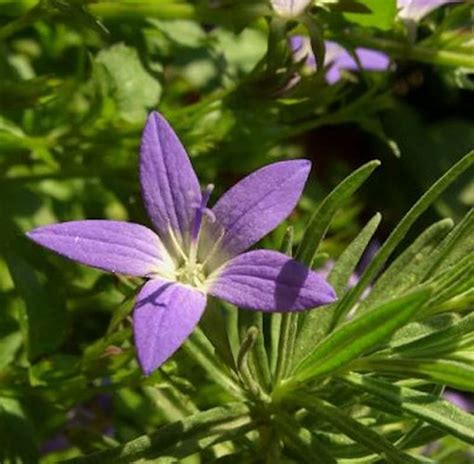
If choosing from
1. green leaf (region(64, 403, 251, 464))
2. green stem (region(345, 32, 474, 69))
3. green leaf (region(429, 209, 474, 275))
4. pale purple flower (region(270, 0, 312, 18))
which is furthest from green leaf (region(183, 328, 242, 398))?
green stem (region(345, 32, 474, 69))

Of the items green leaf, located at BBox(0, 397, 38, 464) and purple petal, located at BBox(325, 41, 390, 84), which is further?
purple petal, located at BBox(325, 41, 390, 84)

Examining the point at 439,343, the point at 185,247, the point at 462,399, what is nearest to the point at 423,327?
the point at 439,343

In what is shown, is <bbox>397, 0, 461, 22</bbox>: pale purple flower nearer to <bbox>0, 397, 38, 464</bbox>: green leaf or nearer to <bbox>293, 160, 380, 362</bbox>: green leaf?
<bbox>293, 160, 380, 362</bbox>: green leaf

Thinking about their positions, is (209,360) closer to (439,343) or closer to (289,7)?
(439,343)

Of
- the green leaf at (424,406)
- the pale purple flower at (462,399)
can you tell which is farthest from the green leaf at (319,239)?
the pale purple flower at (462,399)

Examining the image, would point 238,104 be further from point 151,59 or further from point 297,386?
point 297,386

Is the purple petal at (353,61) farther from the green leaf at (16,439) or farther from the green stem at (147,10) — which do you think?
the green leaf at (16,439)
